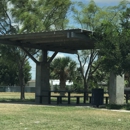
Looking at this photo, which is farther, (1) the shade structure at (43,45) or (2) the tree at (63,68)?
(2) the tree at (63,68)

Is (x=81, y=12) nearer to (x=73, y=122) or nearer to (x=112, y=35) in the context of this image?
(x=112, y=35)

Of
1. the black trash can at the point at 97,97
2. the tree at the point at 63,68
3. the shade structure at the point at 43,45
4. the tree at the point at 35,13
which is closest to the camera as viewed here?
the black trash can at the point at 97,97

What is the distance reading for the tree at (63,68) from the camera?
37.8 m

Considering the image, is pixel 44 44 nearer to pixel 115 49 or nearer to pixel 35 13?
pixel 35 13

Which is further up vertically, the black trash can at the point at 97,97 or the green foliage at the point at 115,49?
the green foliage at the point at 115,49

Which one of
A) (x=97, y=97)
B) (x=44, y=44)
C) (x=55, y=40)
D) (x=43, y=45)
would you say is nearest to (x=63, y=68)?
(x=43, y=45)

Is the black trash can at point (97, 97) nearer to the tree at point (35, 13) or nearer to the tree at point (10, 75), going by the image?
the tree at point (35, 13)

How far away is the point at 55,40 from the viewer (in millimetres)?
22344

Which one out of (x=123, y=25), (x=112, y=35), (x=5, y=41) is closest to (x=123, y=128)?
(x=112, y=35)

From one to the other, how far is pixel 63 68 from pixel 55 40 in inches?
645

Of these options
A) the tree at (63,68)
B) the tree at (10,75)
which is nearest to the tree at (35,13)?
the tree at (63,68)

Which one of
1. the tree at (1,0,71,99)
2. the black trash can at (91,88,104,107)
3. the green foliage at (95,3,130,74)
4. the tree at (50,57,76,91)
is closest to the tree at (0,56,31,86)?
the tree at (50,57,76,91)

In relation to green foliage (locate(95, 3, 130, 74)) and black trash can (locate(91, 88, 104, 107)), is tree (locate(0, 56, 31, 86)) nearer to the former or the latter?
black trash can (locate(91, 88, 104, 107))

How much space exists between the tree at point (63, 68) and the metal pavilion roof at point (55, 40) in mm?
10755
